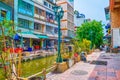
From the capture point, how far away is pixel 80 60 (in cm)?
1739

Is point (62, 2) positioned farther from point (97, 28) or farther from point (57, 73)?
point (57, 73)

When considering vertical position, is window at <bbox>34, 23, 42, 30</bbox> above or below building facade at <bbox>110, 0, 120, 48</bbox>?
above

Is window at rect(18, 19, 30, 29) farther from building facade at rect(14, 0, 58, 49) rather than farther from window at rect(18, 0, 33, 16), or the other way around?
window at rect(18, 0, 33, 16)

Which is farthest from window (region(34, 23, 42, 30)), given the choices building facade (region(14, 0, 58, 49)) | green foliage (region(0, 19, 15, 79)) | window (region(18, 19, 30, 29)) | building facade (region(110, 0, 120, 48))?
green foliage (region(0, 19, 15, 79))

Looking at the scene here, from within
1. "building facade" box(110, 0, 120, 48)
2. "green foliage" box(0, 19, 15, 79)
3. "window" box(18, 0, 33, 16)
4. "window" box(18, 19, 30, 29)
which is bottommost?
"green foliage" box(0, 19, 15, 79)

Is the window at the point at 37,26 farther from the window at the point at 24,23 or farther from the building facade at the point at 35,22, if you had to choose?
the window at the point at 24,23

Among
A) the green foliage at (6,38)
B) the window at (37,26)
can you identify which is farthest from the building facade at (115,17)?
the window at (37,26)

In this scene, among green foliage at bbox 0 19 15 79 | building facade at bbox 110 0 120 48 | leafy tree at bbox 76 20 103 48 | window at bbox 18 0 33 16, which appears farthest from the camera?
leafy tree at bbox 76 20 103 48

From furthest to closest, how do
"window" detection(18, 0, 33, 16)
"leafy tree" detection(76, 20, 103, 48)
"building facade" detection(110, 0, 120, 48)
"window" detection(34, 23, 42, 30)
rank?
"leafy tree" detection(76, 20, 103, 48) → "window" detection(34, 23, 42, 30) → "window" detection(18, 0, 33, 16) → "building facade" detection(110, 0, 120, 48)

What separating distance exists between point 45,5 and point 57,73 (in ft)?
97.1

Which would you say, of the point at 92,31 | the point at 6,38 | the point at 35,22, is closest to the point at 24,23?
the point at 35,22

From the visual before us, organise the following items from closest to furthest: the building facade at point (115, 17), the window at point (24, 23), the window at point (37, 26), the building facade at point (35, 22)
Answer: the building facade at point (115, 17)
the building facade at point (35, 22)
the window at point (24, 23)
the window at point (37, 26)

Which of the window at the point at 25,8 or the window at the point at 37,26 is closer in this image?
the window at the point at 25,8

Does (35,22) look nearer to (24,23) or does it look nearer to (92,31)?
(24,23)
